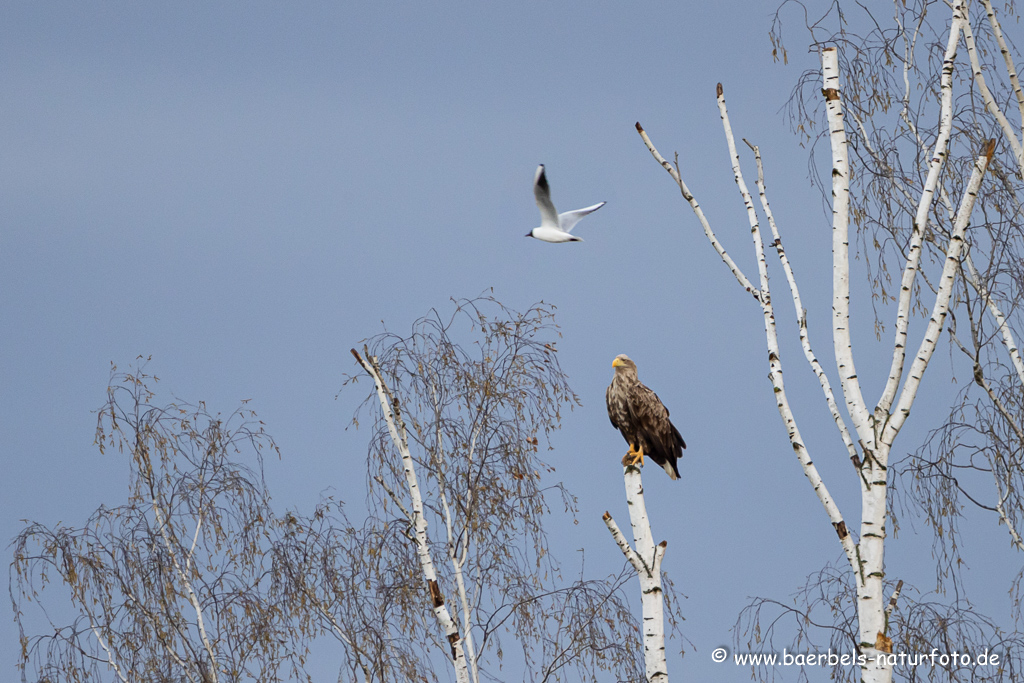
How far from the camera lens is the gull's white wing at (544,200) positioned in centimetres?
588

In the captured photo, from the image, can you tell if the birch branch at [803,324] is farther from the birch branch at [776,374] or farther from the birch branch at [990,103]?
the birch branch at [990,103]

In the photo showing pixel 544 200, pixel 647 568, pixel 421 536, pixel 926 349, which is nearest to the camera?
pixel 926 349

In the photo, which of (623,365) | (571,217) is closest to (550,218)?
(571,217)

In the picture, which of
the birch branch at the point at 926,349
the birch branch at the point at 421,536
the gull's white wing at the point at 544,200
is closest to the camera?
the birch branch at the point at 926,349

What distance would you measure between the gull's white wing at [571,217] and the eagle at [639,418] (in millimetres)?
838

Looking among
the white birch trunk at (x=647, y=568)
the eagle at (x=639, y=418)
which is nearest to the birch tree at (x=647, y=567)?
the white birch trunk at (x=647, y=568)

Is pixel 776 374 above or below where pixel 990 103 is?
below

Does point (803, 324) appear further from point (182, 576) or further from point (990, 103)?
point (182, 576)

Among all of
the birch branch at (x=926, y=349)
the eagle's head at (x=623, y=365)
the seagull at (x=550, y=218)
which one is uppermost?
the seagull at (x=550, y=218)

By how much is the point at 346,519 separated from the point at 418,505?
1.28m

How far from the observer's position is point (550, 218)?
19.7ft

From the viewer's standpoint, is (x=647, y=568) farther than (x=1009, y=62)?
No

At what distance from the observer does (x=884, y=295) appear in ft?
18.0

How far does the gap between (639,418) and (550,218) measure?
128 centimetres
